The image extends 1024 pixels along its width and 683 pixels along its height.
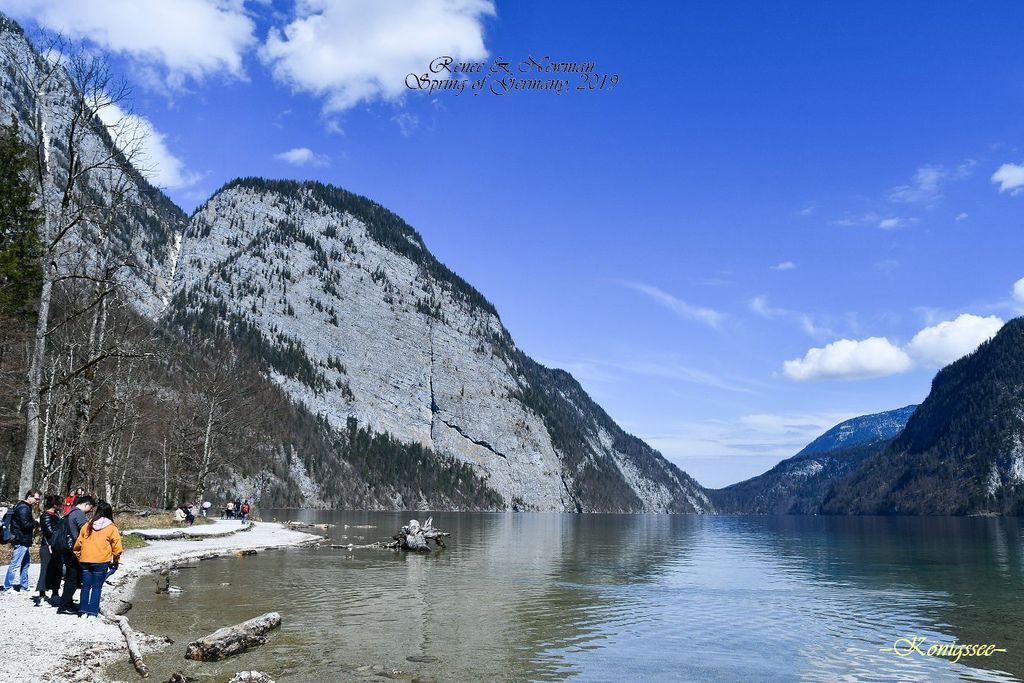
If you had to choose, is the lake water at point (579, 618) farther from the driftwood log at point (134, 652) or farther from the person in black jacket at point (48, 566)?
the person in black jacket at point (48, 566)

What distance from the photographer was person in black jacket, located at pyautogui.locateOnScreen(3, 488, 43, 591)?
2089cm

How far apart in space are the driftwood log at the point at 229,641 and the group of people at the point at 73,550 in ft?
10.2

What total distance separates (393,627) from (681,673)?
944 centimetres

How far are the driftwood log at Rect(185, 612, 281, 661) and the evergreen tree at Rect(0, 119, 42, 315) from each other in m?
35.7

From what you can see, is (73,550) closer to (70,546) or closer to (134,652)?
(70,546)

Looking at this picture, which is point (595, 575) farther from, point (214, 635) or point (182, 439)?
point (182, 439)

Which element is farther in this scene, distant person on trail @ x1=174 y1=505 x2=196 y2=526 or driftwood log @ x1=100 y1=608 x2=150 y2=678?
distant person on trail @ x1=174 y1=505 x2=196 y2=526

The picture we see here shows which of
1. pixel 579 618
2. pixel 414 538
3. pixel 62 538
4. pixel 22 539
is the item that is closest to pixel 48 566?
pixel 62 538

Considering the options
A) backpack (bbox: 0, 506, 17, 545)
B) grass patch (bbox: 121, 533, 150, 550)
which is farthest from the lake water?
grass patch (bbox: 121, 533, 150, 550)

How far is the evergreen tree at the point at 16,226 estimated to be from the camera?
4497cm

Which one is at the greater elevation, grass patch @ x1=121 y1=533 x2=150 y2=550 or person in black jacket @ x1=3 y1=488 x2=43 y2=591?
person in black jacket @ x1=3 y1=488 x2=43 y2=591

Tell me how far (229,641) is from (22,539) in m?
7.76

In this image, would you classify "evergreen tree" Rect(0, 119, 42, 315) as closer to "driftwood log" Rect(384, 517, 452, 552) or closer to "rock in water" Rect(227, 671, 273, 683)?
"driftwood log" Rect(384, 517, 452, 552)

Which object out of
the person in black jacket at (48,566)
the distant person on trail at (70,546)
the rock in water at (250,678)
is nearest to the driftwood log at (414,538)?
the person in black jacket at (48,566)
